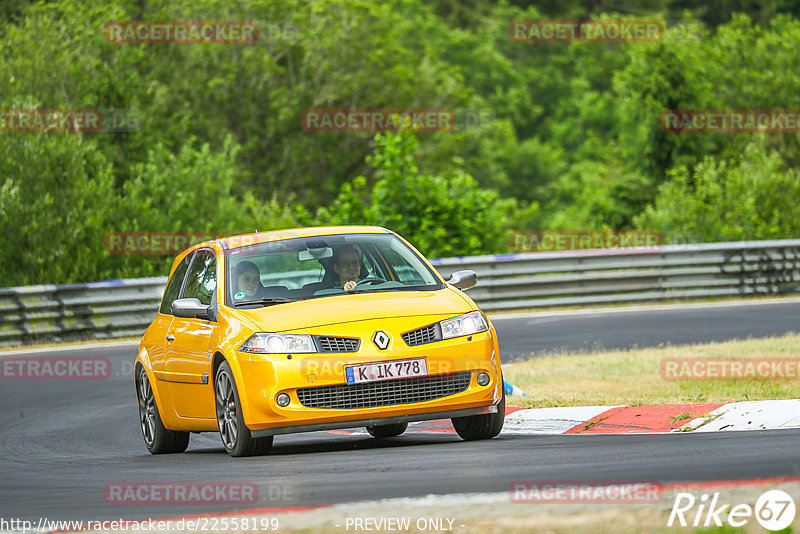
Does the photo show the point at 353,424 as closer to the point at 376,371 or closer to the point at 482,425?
the point at 376,371

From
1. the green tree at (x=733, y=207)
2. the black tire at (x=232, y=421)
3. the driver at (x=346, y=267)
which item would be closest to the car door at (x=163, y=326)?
the black tire at (x=232, y=421)

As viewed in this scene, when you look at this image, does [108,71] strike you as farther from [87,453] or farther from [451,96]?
[87,453]

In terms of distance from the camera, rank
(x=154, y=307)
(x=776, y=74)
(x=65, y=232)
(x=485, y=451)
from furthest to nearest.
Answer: (x=776, y=74), (x=65, y=232), (x=154, y=307), (x=485, y=451)

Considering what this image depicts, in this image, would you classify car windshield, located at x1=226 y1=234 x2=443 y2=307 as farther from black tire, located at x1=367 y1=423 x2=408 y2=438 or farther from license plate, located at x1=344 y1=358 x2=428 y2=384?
black tire, located at x1=367 y1=423 x2=408 y2=438

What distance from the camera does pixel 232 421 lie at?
29.4 ft

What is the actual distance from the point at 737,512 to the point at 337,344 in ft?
12.7

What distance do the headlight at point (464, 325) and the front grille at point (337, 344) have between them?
2.04 ft

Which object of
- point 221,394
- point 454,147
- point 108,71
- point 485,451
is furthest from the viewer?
point 454,147

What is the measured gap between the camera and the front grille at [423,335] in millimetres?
8617

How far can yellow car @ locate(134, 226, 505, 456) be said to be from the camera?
8.55 m

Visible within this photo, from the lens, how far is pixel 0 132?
26.3m

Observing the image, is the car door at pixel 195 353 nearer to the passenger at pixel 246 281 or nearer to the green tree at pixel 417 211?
the passenger at pixel 246 281

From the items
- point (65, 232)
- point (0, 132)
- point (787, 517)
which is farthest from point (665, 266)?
point (787, 517)

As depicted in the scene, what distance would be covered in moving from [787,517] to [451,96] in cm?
4944
